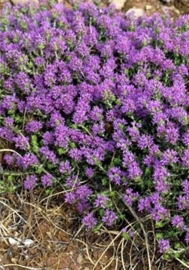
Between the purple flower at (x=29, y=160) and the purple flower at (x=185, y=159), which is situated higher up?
the purple flower at (x=185, y=159)

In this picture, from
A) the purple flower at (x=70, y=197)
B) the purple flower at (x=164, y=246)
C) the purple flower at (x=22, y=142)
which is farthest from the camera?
the purple flower at (x=22, y=142)

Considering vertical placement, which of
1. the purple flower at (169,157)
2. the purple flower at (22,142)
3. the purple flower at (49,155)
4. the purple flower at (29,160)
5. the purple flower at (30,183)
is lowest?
the purple flower at (30,183)

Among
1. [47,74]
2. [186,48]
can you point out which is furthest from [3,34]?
[186,48]

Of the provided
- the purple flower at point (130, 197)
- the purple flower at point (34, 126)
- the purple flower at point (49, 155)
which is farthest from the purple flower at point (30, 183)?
the purple flower at point (130, 197)

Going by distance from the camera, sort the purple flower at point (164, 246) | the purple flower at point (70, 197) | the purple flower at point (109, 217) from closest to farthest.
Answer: the purple flower at point (164, 246) → the purple flower at point (109, 217) → the purple flower at point (70, 197)

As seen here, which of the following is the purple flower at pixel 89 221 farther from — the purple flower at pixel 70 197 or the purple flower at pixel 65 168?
the purple flower at pixel 65 168

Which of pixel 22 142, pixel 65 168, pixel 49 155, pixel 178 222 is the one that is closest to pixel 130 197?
pixel 178 222

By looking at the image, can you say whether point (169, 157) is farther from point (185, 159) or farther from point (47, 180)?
point (47, 180)
